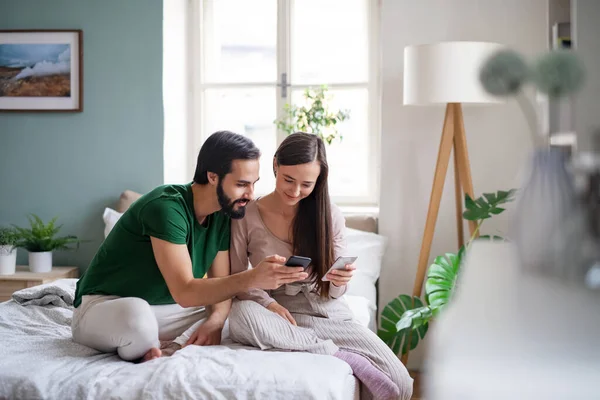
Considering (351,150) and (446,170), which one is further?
(351,150)

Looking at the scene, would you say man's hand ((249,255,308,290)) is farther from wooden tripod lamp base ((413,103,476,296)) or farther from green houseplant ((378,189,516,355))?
wooden tripod lamp base ((413,103,476,296))

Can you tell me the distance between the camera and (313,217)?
7.79ft

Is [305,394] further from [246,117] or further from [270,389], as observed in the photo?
[246,117]

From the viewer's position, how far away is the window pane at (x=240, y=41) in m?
4.28

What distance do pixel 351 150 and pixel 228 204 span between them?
2.10 m

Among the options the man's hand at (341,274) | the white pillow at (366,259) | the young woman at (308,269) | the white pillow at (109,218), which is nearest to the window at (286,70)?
the white pillow at (366,259)

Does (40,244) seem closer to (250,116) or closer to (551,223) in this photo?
(250,116)

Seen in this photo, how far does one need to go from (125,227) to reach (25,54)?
235 centimetres

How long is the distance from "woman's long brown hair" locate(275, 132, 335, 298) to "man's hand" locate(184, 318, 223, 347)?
36 cm

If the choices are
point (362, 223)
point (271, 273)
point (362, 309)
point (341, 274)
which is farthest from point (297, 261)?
point (362, 223)

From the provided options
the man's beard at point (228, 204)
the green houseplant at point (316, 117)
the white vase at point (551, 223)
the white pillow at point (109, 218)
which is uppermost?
the green houseplant at point (316, 117)

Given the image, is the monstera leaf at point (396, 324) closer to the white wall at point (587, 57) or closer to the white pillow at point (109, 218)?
the white pillow at point (109, 218)

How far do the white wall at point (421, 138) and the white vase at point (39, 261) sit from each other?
1867mm

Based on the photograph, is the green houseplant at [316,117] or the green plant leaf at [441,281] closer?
the green plant leaf at [441,281]
